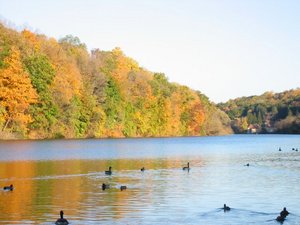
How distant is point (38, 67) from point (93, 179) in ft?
197

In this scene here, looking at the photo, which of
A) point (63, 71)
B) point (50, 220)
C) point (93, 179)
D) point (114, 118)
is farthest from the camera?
point (114, 118)

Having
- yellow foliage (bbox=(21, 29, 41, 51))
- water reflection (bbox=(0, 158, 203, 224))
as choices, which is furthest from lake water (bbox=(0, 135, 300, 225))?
yellow foliage (bbox=(21, 29, 41, 51))

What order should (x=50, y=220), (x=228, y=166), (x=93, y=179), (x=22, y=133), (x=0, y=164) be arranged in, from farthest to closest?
1. (x=22, y=133)
2. (x=228, y=166)
3. (x=0, y=164)
4. (x=93, y=179)
5. (x=50, y=220)

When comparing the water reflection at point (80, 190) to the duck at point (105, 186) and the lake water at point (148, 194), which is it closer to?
the lake water at point (148, 194)

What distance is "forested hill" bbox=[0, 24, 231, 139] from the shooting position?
86.7 metres

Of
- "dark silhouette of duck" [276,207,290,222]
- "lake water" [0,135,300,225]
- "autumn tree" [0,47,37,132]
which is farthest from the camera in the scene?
"autumn tree" [0,47,37,132]

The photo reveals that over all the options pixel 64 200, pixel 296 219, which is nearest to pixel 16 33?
pixel 64 200

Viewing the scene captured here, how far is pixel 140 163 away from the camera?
4953 centimetres

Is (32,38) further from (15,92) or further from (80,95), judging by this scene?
(15,92)

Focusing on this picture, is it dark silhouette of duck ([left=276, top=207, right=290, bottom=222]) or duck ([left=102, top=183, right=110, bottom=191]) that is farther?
duck ([left=102, top=183, right=110, bottom=191])

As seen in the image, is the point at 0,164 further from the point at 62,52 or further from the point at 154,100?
the point at 154,100

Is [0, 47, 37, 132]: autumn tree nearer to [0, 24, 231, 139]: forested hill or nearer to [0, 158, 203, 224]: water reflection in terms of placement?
[0, 24, 231, 139]: forested hill

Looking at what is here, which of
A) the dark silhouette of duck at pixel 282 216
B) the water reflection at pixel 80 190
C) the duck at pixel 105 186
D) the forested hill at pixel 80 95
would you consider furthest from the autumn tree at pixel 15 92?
the dark silhouette of duck at pixel 282 216

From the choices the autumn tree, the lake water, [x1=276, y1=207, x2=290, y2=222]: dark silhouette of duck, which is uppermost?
the autumn tree
